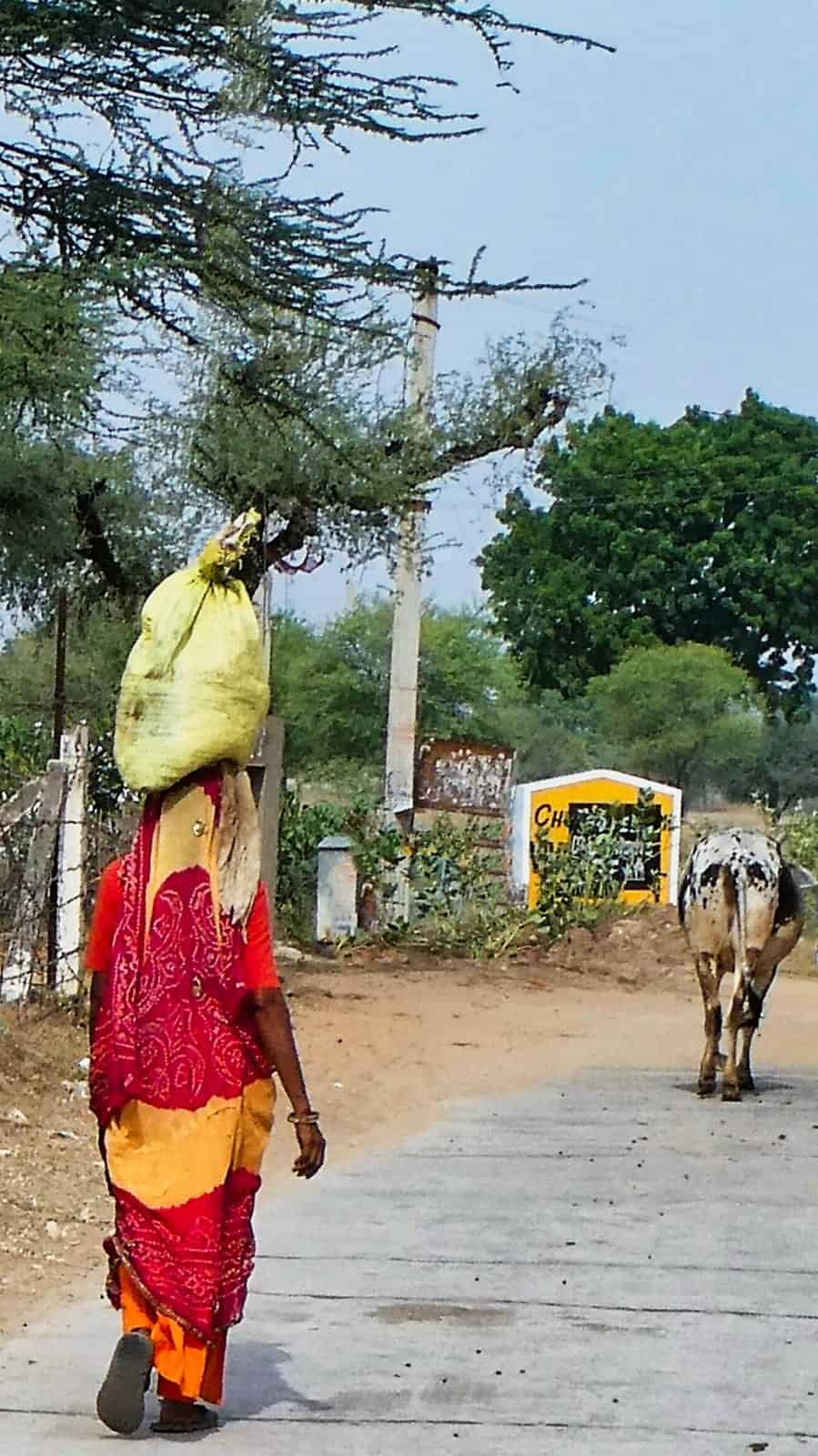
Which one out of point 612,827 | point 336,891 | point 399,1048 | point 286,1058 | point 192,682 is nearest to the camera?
point 286,1058

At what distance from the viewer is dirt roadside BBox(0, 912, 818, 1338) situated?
9.53 meters

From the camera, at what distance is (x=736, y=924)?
13992mm

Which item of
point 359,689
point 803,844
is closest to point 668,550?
point 359,689

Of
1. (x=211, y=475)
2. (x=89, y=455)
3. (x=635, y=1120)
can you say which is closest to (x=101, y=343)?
(x=89, y=455)

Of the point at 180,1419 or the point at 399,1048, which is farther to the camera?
the point at 399,1048

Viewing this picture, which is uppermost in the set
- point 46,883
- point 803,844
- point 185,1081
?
point 803,844

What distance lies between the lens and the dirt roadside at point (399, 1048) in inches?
375

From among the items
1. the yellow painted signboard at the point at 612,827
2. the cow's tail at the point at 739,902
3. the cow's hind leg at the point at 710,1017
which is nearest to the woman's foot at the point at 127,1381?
the cow's hind leg at the point at 710,1017

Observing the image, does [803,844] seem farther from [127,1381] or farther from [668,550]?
[668,550]

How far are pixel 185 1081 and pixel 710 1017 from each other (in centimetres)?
834

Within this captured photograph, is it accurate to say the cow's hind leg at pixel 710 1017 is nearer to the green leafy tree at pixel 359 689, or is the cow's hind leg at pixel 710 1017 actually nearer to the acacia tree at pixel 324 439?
the acacia tree at pixel 324 439

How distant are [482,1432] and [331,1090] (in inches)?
296

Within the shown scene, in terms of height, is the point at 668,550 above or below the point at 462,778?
above

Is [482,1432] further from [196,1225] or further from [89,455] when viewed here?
[89,455]
